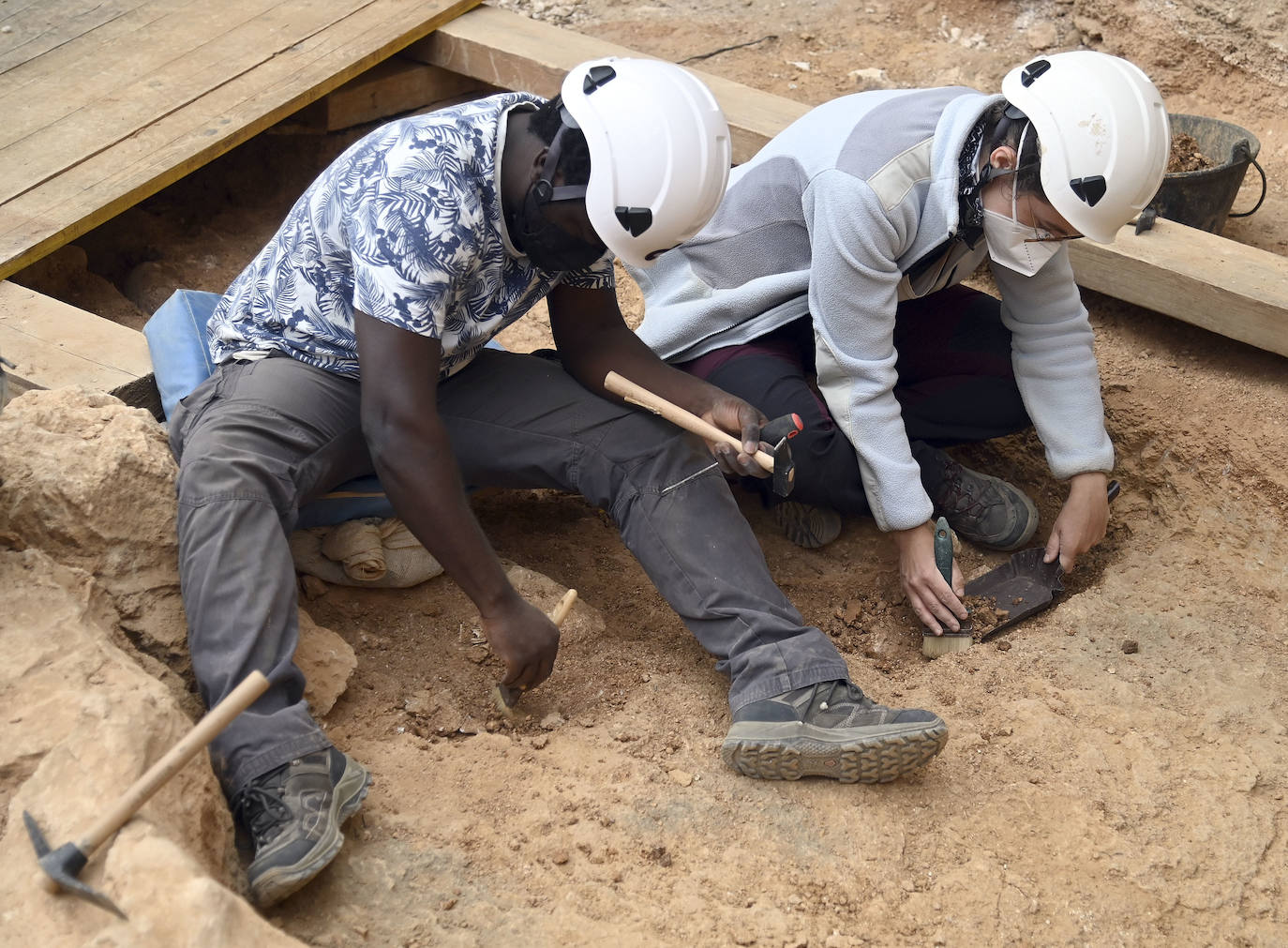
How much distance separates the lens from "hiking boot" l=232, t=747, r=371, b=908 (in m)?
1.77

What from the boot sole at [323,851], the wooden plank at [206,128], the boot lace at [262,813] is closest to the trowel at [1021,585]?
the boot sole at [323,851]

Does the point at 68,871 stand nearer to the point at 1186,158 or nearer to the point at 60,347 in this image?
the point at 60,347

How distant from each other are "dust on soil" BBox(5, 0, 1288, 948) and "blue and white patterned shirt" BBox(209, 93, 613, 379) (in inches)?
26.1

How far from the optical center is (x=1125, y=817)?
228 cm

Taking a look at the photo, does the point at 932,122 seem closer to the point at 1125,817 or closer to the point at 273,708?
the point at 1125,817

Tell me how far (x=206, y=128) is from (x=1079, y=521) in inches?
115

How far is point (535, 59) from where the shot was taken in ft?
13.8

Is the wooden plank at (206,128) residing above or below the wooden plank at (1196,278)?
above

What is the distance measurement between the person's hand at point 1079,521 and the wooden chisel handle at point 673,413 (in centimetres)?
98

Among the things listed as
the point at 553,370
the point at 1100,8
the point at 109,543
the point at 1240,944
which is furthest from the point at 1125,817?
the point at 1100,8

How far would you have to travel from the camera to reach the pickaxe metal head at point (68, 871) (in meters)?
1.54

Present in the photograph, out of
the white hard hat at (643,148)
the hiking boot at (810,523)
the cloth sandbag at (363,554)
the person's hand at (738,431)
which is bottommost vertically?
the hiking boot at (810,523)

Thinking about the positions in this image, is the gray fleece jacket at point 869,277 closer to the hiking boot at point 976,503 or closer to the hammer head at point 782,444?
the hiking boot at point 976,503

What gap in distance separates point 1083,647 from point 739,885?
1.21 m
